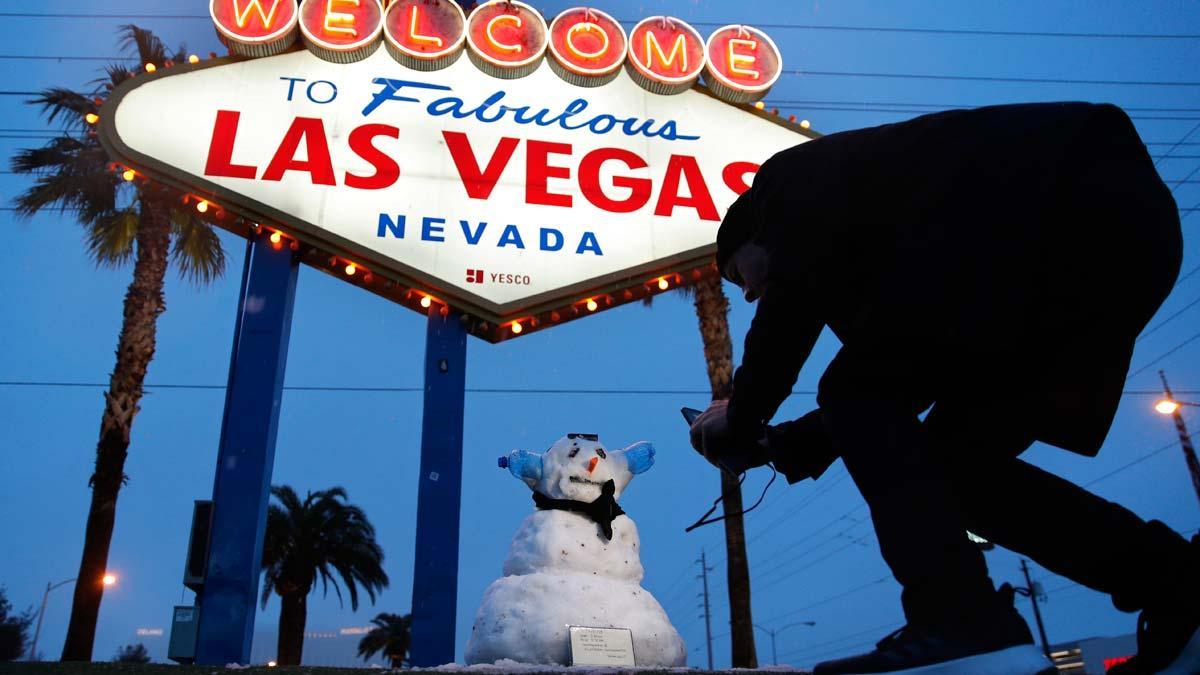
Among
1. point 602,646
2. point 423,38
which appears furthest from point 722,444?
point 423,38

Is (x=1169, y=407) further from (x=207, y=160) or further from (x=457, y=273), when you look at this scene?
(x=207, y=160)

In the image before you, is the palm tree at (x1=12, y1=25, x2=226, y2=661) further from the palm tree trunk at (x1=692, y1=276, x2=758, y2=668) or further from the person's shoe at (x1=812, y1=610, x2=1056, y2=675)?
the person's shoe at (x1=812, y1=610, x2=1056, y2=675)

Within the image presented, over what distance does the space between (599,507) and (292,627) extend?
18195mm

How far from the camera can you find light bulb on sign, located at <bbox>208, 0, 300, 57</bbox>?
303 inches

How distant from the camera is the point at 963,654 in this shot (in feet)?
4.17

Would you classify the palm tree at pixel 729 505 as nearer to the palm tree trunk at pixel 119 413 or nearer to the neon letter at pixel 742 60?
the neon letter at pixel 742 60

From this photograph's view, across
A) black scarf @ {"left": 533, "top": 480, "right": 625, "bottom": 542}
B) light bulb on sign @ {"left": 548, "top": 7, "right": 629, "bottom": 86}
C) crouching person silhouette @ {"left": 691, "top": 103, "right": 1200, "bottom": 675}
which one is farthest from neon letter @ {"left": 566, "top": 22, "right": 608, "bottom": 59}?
crouching person silhouette @ {"left": 691, "top": 103, "right": 1200, "bottom": 675}

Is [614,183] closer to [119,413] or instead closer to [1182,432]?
[119,413]

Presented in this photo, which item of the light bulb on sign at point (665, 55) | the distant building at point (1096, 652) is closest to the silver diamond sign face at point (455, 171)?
the light bulb on sign at point (665, 55)

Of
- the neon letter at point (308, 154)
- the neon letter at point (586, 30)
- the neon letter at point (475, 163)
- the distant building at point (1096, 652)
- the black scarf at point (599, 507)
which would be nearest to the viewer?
the black scarf at point (599, 507)

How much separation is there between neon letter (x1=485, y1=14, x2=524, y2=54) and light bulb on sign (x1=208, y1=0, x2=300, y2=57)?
1864 mm

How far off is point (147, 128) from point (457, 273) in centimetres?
298

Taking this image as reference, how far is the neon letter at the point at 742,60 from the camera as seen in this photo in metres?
8.80

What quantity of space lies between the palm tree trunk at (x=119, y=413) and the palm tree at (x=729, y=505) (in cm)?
722
